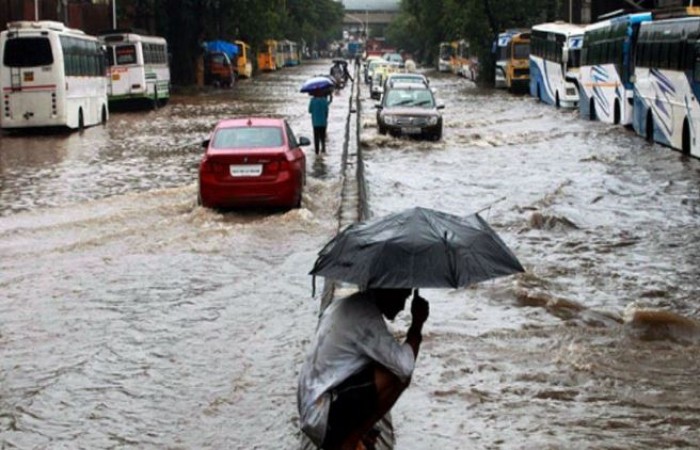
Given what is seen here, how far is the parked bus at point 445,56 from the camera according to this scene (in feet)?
330

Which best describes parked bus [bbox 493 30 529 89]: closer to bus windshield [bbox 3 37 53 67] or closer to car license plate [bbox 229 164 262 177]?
bus windshield [bbox 3 37 53 67]

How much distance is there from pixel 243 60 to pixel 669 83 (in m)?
58.5

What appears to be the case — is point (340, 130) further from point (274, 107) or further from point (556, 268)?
point (556, 268)

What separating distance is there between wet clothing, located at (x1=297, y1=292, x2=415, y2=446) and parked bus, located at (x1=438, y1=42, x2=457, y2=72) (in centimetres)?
9383

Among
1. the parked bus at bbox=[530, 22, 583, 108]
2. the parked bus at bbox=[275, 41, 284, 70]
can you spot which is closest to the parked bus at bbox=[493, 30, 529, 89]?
the parked bus at bbox=[530, 22, 583, 108]

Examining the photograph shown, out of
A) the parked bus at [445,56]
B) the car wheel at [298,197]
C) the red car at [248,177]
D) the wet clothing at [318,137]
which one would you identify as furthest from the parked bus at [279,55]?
the red car at [248,177]

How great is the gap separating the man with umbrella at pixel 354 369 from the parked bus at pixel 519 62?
177ft

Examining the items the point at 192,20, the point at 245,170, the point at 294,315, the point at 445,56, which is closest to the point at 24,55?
the point at 245,170

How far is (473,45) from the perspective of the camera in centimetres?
7181

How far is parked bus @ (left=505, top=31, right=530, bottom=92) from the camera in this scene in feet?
192

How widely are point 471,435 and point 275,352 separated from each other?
264 cm

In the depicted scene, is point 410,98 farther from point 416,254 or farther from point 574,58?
point 416,254

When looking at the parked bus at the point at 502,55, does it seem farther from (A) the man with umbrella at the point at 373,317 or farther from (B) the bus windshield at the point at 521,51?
(A) the man with umbrella at the point at 373,317

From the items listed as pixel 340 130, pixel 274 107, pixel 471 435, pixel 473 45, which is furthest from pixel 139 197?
pixel 473 45
